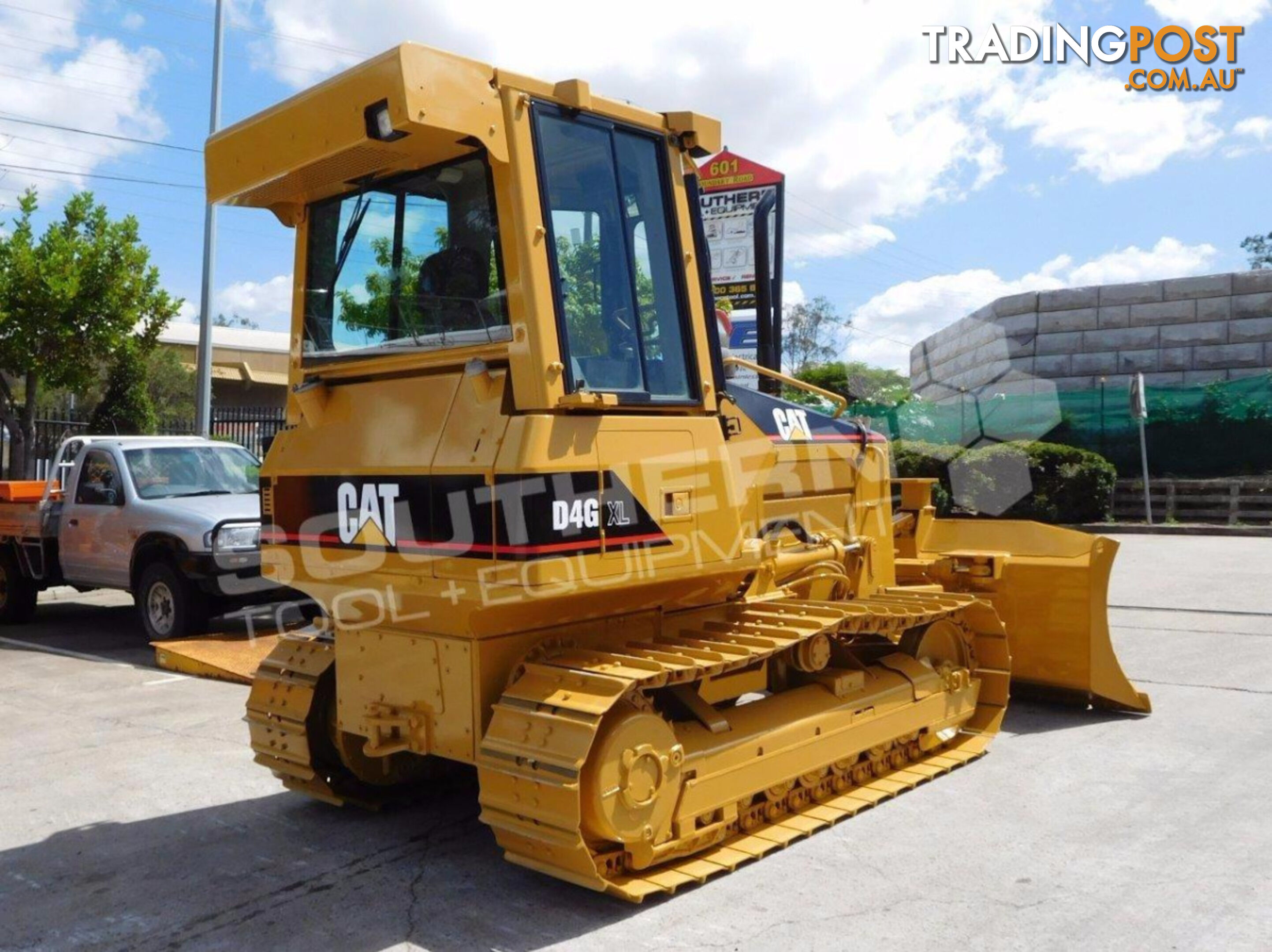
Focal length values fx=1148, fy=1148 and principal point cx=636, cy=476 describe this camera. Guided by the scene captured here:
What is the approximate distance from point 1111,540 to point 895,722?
2.37 metres

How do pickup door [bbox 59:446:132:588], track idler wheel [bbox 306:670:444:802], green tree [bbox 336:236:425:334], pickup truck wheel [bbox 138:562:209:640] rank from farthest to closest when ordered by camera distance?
pickup door [bbox 59:446:132:588] → pickup truck wheel [bbox 138:562:209:640] → track idler wheel [bbox 306:670:444:802] → green tree [bbox 336:236:425:334]

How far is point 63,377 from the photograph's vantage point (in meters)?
17.5

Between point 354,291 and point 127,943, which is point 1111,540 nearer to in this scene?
point 354,291

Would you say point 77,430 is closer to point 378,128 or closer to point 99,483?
point 99,483

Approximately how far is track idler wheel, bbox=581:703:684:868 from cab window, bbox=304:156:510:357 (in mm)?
1583

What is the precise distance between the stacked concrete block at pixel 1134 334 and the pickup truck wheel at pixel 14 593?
1968cm

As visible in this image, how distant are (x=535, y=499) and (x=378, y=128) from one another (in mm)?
1473

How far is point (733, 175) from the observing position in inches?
535

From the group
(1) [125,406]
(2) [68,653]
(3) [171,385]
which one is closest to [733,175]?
(2) [68,653]

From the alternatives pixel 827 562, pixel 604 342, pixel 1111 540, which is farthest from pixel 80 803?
pixel 1111 540

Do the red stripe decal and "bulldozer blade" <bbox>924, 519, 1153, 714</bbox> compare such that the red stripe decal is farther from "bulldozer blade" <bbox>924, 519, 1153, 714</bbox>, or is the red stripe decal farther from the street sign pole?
the street sign pole

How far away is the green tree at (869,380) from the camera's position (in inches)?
1005

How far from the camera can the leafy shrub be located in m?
20.4

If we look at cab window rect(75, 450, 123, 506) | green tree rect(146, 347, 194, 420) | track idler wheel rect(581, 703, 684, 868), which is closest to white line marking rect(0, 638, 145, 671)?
cab window rect(75, 450, 123, 506)
